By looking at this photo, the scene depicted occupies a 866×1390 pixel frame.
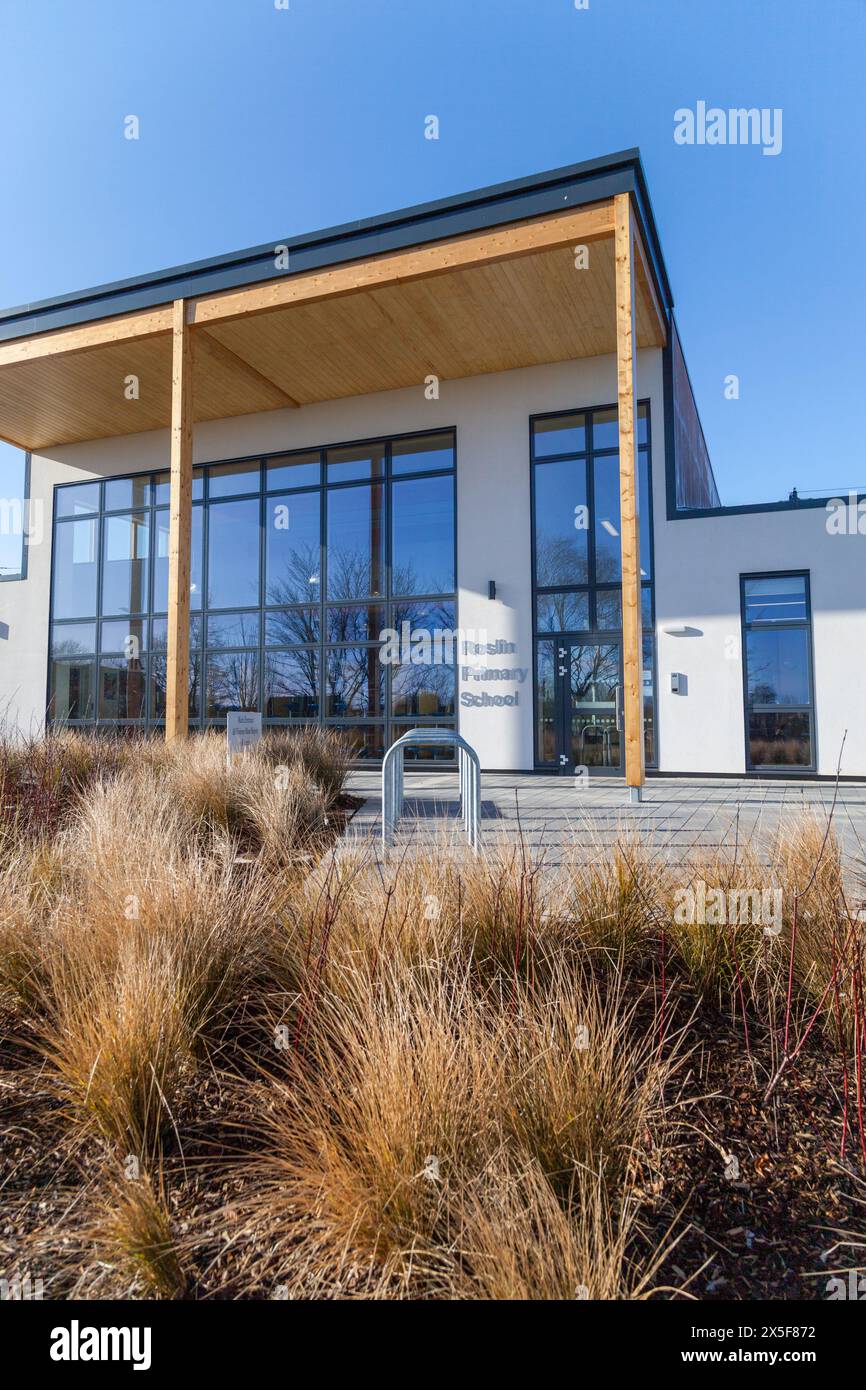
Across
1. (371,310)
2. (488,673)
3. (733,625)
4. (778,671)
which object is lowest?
(778,671)

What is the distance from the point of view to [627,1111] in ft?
6.05

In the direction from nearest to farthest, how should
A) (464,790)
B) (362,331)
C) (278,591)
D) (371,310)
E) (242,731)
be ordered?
(464,790) < (242,731) < (371,310) < (362,331) < (278,591)

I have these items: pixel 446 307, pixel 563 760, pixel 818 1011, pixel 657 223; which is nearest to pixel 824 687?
pixel 563 760

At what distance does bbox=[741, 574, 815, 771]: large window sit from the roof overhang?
13.7 feet

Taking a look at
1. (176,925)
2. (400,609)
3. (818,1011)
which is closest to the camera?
(818,1011)

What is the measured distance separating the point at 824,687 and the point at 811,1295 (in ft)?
33.5

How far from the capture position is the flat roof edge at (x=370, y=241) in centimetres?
849

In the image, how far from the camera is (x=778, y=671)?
10.8 metres

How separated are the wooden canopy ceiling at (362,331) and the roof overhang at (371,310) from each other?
28 mm

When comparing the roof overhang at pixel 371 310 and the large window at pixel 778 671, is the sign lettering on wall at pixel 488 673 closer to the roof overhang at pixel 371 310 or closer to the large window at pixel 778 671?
the large window at pixel 778 671

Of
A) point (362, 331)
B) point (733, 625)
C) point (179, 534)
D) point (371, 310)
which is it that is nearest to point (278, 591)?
point (179, 534)

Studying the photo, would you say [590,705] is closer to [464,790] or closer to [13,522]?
[464,790]

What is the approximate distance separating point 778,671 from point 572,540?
367 centimetres
